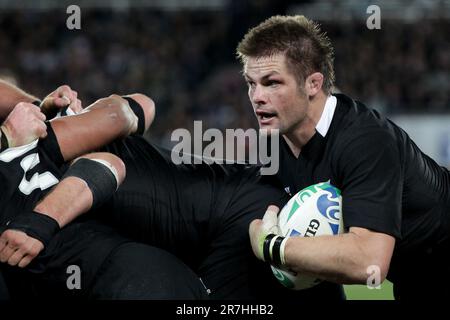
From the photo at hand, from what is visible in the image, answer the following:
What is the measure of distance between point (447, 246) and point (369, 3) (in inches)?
366

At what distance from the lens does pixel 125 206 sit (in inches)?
150

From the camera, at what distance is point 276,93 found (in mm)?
3732

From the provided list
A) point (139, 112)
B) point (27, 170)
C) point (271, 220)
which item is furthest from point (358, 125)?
point (27, 170)

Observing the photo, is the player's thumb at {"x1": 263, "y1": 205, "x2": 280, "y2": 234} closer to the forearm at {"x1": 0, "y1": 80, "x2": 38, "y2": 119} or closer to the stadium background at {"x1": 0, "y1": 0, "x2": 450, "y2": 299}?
the forearm at {"x1": 0, "y1": 80, "x2": 38, "y2": 119}

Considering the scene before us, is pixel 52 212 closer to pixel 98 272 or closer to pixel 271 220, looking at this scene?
pixel 98 272

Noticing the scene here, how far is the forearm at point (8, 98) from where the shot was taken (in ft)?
13.4

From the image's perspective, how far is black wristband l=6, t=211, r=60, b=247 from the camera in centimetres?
313

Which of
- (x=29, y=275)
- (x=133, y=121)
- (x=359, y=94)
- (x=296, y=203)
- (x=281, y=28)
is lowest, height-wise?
(x=359, y=94)

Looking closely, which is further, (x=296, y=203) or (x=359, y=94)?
(x=359, y=94)

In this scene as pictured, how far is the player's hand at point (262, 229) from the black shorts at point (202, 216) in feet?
0.56

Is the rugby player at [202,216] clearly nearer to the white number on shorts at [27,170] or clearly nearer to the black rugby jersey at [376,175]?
the black rugby jersey at [376,175]
